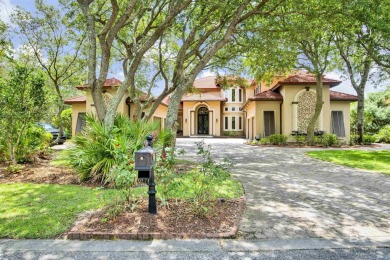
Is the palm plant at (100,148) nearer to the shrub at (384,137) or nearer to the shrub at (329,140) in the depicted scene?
the shrub at (329,140)

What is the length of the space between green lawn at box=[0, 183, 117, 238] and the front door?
29.2 metres

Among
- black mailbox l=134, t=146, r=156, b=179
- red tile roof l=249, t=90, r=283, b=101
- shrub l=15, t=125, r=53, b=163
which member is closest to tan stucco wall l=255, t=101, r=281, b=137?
red tile roof l=249, t=90, r=283, b=101

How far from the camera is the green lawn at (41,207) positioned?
13.7 ft

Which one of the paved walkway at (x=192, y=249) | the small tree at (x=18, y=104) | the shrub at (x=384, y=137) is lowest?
the paved walkway at (x=192, y=249)

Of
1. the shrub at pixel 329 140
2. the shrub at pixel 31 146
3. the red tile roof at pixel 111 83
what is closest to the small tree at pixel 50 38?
the red tile roof at pixel 111 83

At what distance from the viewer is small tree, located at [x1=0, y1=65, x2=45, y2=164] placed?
8.69m

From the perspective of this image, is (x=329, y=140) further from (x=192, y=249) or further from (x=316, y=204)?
(x=192, y=249)

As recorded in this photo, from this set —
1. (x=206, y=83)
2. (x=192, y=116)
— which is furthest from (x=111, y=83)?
(x=206, y=83)

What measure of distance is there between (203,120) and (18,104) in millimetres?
27786

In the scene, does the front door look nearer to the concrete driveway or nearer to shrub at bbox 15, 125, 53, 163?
shrub at bbox 15, 125, 53, 163

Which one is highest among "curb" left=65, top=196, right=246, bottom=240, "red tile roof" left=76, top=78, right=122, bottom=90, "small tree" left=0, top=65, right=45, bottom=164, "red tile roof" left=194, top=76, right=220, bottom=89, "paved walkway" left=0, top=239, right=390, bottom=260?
"red tile roof" left=194, top=76, right=220, bottom=89

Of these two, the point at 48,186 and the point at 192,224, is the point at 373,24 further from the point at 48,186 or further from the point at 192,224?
the point at 48,186

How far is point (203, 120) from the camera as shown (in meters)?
35.8

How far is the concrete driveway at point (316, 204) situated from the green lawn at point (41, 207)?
9.55ft
